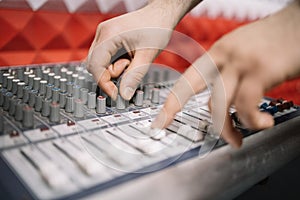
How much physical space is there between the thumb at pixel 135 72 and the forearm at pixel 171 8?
0.12 metres

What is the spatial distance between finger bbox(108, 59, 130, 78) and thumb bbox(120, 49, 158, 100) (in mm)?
34

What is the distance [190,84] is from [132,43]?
1.10 feet

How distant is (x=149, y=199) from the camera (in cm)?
44

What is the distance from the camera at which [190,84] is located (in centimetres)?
58

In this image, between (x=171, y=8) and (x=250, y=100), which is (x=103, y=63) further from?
(x=250, y=100)

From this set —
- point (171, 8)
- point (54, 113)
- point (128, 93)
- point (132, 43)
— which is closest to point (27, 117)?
point (54, 113)

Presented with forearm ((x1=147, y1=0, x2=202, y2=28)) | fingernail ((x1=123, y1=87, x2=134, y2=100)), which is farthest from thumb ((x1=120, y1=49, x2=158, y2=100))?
forearm ((x1=147, y1=0, x2=202, y2=28))

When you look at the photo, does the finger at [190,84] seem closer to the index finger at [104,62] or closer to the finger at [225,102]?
the finger at [225,102]

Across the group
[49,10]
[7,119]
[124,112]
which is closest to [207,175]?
[124,112]

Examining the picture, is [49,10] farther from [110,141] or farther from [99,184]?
[99,184]

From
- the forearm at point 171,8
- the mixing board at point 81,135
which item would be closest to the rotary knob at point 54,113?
the mixing board at point 81,135

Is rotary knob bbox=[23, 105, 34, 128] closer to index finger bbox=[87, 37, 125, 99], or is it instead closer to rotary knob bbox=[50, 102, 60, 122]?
rotary knob bbox=[50, 102, 60, 122]

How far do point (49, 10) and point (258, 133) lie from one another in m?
0.89

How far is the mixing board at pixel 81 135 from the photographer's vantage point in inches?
18.0
